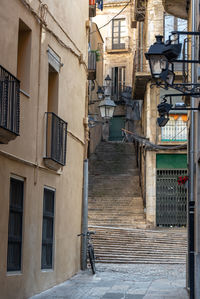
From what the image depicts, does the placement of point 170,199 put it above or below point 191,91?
below

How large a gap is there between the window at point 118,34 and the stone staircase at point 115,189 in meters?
8.47

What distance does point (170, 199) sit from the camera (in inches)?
1047

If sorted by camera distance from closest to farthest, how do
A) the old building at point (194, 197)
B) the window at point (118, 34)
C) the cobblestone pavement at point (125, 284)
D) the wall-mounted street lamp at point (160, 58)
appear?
1. the wall-mounted street lamp at point (160, 58)
2. the old building at point (194, 197)
3. the cobblestone pavement at point (125, 284)
4. the window at point (118, 34)

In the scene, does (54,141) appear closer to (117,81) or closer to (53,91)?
(53,91)

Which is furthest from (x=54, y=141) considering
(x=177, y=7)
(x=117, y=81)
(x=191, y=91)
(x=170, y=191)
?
(x=117, y=81)

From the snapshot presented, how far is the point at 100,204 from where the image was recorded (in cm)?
2722

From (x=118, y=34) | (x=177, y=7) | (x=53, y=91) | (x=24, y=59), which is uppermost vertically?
(x=118, y=34)

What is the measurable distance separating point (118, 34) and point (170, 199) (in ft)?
59.0

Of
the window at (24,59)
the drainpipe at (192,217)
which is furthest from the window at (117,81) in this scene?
the window at (24,59)

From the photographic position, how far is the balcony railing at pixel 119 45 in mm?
40812

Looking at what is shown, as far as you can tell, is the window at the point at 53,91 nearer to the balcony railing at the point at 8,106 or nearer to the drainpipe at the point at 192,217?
the drainpipe at the point at 192,217

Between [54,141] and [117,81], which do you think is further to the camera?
[117,81]

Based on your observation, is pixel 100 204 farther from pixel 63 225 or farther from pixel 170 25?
pixel 63 225

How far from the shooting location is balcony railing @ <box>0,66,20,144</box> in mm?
9531
